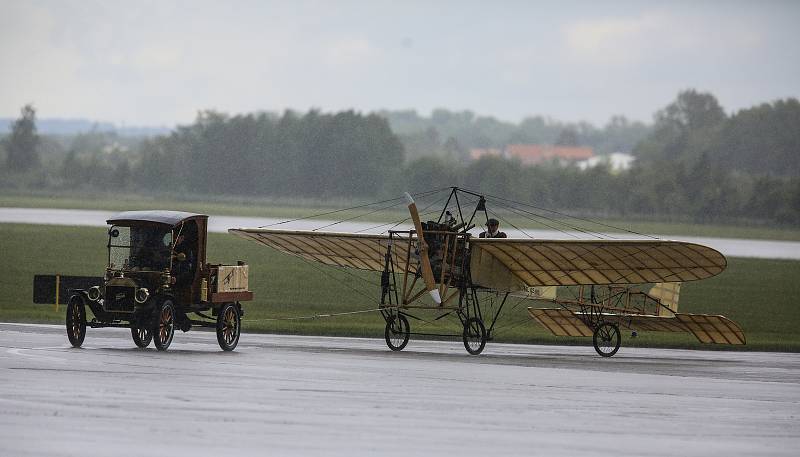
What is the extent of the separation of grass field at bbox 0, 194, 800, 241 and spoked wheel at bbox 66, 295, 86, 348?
57.9m

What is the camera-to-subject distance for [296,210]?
343ft

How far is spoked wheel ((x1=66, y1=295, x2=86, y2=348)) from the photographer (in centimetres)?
2245

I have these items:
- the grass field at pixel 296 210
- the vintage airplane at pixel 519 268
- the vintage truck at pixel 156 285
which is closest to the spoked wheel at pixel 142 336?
the vintage truck at pixel 156 285

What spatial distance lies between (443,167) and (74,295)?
3840 inches

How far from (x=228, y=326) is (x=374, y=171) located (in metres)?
94.6

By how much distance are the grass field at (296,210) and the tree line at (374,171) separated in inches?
126

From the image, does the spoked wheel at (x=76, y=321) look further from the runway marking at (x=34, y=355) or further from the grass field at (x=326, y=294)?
Result: the grass field at (x=326, y=294)

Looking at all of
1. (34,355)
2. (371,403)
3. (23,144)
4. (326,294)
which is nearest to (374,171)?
(23,144)

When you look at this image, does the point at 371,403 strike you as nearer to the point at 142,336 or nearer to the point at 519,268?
the point at 142,336

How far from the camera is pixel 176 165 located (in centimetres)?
12412

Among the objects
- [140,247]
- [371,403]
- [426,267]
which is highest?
[140,247]

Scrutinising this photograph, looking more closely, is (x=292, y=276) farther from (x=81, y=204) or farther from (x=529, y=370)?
(x=81, y=204)

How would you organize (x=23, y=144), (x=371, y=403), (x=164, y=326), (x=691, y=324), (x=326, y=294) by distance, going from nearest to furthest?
(x=371, y=403) < (x=164, y=326) < (x=691, y=324) < (x=326, y=294) < (x=23, y=144)

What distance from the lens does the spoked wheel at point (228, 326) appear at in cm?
2355
